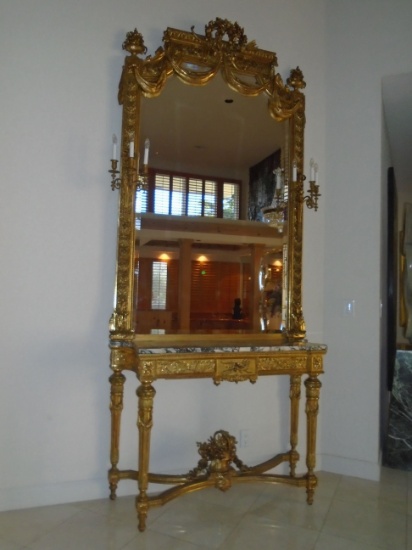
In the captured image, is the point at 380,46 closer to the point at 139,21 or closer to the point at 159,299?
the point at 139,21

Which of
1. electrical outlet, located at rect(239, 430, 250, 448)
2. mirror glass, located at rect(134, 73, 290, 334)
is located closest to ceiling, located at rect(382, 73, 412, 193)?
mirror glass, located at rect(134, 73, 290, 334)

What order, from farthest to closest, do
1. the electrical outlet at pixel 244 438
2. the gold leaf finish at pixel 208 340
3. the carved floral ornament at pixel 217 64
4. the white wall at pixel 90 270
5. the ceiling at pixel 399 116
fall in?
the ceiling at pixel 399 116 < the electrical outlet at pixel 244 438 < the carved floral ornament at pixel 217 64 < the white wall at pixel 90 270 < the gold leaf finish at pixel 208 340

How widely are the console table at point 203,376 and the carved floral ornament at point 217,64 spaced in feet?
4.70

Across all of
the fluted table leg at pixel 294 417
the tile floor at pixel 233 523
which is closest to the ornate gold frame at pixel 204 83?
the fluted table leg at pixel 294 417

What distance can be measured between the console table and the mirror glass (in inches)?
13.6

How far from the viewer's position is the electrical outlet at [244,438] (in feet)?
8.68

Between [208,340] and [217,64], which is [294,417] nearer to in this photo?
[208,340]

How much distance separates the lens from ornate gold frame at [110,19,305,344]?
7.57 feet

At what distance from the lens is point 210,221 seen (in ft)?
8.33

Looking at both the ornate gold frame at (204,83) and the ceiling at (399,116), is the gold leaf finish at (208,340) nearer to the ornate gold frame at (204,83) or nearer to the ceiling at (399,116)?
the ornate gold frame at (204,83)

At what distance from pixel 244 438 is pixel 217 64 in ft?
7.39

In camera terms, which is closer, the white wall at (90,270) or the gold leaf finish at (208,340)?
the gold leaf finish at (208,340)

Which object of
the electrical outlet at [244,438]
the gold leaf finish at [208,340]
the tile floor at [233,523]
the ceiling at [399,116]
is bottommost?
the tile floor at [233,523]

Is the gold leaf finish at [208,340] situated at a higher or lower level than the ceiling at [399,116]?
lower
